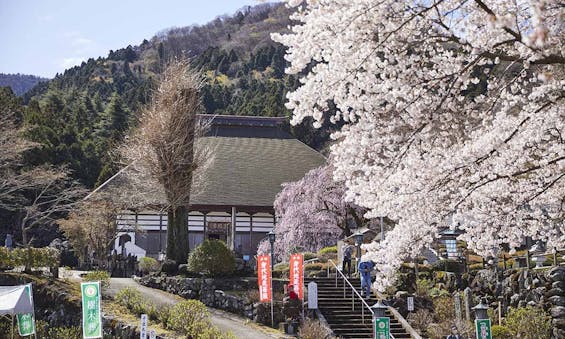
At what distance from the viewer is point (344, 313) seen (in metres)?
16.7

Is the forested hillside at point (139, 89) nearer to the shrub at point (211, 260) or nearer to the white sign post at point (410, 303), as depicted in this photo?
the shrub at point (211, 260)

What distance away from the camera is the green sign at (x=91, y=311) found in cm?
1234

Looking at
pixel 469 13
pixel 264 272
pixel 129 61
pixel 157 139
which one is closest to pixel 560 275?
pixel 264 272

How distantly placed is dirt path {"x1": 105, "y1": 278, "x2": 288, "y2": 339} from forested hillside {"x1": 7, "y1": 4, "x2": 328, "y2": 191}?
8.28 metres

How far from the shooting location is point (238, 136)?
1578 inches

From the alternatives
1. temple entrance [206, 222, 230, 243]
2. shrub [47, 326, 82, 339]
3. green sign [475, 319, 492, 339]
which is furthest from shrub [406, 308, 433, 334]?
temple entrance [206, 222, 230, 243]

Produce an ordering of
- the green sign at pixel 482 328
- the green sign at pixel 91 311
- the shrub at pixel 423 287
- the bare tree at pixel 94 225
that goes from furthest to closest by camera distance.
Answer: the bare tree at pixel 94 225 → the shrub at pixel 423 287 → the green sign at pixel 91 311 → the green sign at pixel 482 328

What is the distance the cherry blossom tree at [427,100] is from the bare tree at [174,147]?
12896 millimetres

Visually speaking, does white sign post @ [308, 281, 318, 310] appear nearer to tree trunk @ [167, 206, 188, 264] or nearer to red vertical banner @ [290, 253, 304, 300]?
red vertical banner @ [290, 253, 304, 300]

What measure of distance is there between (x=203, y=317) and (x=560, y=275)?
8183mm

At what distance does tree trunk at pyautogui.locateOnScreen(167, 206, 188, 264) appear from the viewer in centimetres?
2039

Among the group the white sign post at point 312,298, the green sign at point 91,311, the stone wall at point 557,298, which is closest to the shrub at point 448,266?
the stone wall at point 557,298

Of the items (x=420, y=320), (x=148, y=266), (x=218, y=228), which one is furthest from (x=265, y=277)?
(x=218, y=228)

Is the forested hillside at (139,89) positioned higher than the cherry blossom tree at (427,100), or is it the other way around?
the forested hillside at (139,89)
